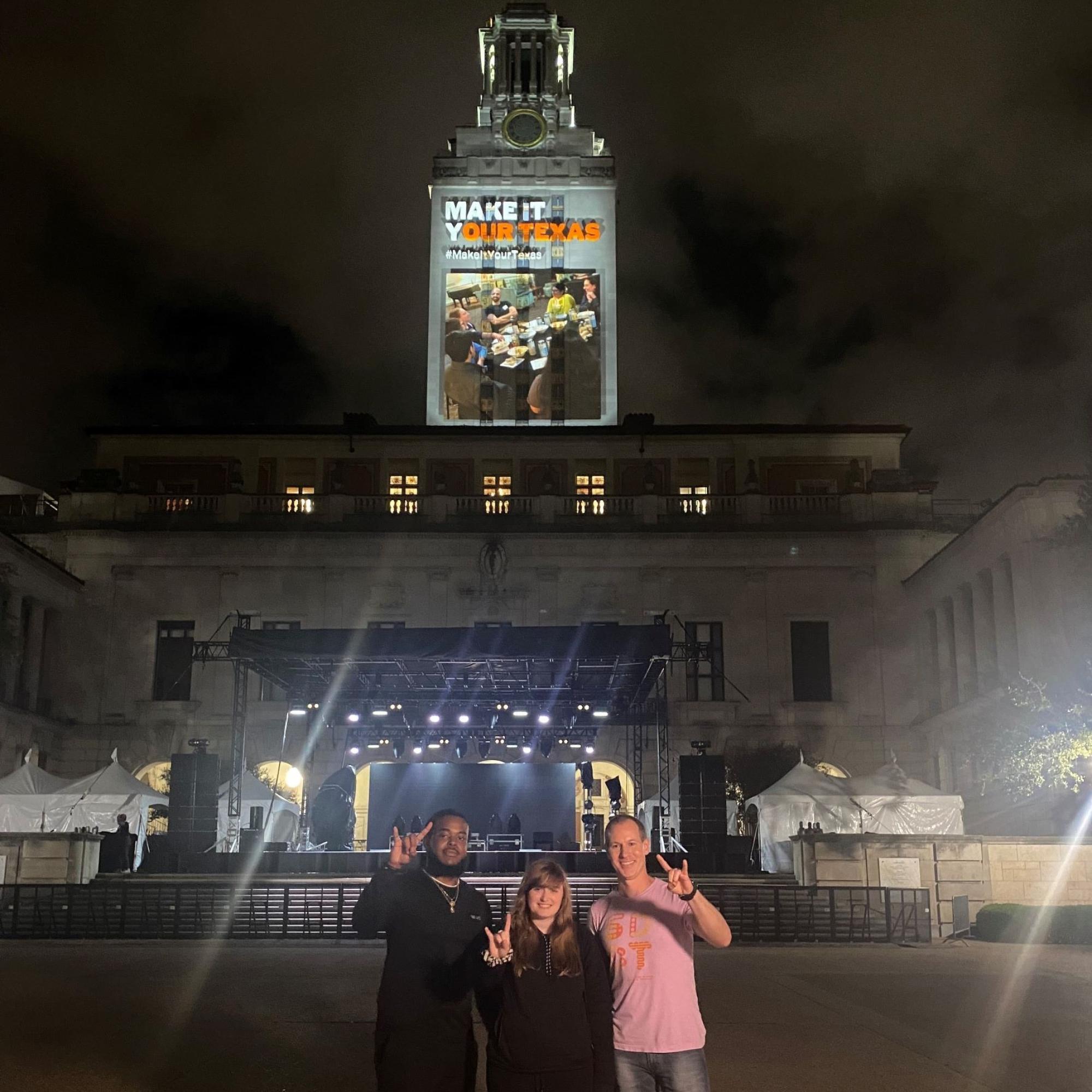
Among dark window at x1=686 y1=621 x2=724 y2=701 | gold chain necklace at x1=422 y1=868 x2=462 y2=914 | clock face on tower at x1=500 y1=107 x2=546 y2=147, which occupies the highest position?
clock face on tower at x1=500 y1=107 x2=546 y2=147

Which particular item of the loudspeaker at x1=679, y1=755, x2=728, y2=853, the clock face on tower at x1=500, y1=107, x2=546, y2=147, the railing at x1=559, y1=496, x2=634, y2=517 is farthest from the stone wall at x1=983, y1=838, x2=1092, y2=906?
the clock face on tower at x1=500, y1=107, x2=546, y2=147

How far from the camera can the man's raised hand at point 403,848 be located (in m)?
6.19

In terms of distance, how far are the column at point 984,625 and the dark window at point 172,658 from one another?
2517 centimetres

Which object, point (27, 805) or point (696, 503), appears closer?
point (27, 805)

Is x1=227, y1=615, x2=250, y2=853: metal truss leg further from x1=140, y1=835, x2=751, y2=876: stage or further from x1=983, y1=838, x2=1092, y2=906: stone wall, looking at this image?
x1=983, y1=838, x2=1092, y2=906: stone wall

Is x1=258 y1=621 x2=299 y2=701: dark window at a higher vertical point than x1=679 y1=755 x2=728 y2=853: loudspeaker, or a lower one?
higher

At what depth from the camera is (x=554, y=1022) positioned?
5.04 m

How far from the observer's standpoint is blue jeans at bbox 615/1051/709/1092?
5.30m

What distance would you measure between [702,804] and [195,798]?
11.7m

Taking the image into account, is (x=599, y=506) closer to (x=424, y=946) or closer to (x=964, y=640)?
(x=964, y=640)

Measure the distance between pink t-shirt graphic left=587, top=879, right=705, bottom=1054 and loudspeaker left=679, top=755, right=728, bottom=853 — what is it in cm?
2316

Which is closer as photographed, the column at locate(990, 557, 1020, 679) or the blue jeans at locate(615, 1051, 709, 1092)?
the blue jeans at locate(615, 1051, 709, 1092)

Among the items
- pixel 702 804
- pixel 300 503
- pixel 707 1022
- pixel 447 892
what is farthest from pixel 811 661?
pixel 447 892

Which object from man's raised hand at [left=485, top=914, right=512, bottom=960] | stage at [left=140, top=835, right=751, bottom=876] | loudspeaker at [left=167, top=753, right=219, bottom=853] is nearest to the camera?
man's raised hand at [left=485, top=914, right=512, bottom=960]
